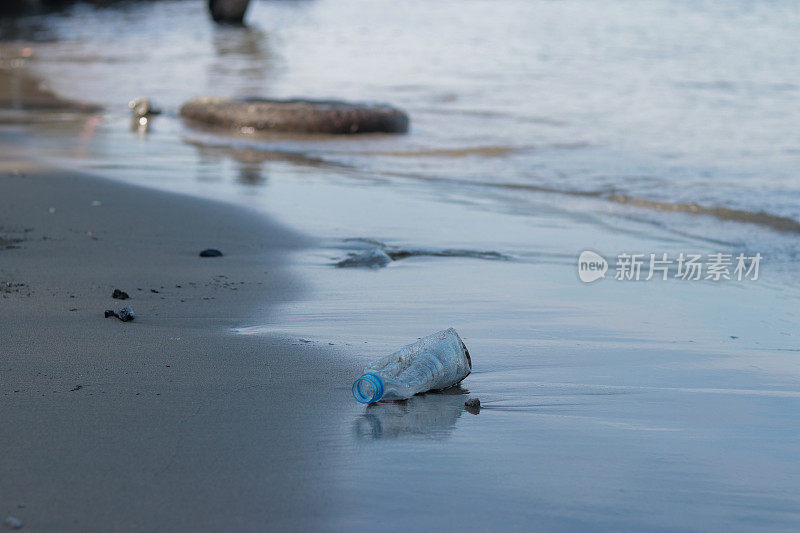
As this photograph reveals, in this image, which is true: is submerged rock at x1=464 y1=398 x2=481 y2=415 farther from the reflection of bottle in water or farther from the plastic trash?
the plastic trash

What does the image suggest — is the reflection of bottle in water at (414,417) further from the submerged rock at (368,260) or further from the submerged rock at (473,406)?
the submerged rock at (368,260)

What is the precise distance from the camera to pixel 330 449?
2201mm

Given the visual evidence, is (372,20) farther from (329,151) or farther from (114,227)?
(114,227)

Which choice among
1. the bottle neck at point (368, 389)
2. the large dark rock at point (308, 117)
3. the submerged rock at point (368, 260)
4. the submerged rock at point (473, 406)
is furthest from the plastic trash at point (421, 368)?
the large dark rock at point (308, 117)

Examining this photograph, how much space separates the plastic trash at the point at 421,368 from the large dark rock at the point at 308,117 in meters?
6.16

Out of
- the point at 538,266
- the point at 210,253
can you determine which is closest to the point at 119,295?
the point at 210,253

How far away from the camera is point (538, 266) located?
4.21m

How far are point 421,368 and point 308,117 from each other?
6.33 metres

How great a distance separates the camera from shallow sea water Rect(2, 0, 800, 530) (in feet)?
6.94

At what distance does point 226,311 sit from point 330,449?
3.84 ft

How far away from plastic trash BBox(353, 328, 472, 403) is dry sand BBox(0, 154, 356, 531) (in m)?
0.12

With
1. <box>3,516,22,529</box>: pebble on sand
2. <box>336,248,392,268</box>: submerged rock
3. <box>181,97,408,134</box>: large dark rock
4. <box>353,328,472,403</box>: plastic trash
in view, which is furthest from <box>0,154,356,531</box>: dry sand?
<box>181,97,408,134</box>: large dark rock

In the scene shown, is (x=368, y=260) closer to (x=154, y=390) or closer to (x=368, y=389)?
(x=368, y=389)

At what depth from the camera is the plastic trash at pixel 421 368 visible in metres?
2.54
